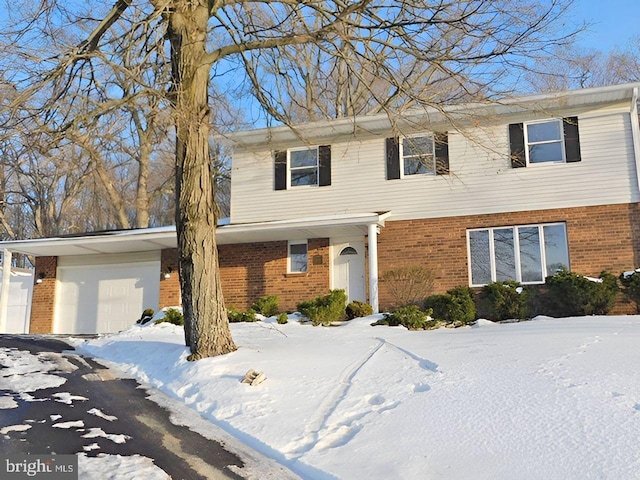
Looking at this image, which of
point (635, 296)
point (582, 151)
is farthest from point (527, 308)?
point (582, 151)

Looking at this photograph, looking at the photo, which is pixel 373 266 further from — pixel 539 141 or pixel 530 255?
pixel 539 141

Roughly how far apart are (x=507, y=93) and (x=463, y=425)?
5.50 meters

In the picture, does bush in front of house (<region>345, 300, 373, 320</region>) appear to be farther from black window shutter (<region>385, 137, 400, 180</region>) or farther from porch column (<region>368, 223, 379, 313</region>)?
black window shutter (<region>385, 137, 400, 180</region>)

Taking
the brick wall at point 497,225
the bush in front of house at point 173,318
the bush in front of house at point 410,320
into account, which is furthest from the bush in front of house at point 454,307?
the bush in front of house at point 173,318

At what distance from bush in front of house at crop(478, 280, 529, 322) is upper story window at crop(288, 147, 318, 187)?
5591 millimetres

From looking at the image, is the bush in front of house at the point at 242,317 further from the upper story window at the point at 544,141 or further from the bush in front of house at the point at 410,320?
the upper story window at the point at 544,141

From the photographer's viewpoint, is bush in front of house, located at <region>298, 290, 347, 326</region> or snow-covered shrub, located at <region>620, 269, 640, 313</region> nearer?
snow-covered shrub, located at <region>620, 269, 640, 313</region>

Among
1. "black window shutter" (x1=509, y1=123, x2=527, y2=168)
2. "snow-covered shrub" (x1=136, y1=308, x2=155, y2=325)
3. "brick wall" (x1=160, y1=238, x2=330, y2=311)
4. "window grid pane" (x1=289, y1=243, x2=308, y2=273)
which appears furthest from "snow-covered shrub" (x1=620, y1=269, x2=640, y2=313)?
"snow-covered shrub" (x1=136, y1=308, x2=155, y2=325)

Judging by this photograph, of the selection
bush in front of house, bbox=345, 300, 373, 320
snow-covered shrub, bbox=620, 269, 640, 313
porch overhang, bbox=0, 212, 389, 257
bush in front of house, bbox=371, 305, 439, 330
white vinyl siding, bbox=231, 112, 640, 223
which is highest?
white vinyl siding, bbox=231, 112, 640, 223

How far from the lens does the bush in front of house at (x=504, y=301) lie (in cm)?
1233

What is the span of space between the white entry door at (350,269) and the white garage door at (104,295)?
579 centimetres

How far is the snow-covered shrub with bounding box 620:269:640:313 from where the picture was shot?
11.8m

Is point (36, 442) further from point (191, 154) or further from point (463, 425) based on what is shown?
point (191, 154)

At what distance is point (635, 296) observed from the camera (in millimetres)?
11797
